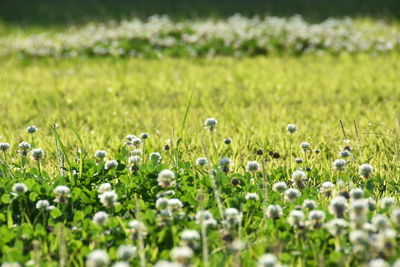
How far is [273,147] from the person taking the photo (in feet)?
12.4

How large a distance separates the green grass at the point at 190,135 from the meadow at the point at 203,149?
0.01 meters

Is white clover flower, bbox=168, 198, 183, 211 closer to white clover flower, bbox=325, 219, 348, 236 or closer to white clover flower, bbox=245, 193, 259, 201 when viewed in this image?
white clover flower, bbox=245, 193, 259, 201

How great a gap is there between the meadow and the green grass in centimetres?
1

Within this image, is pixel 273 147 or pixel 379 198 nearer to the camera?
pixel 379 198

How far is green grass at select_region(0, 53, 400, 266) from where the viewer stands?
2209 millimetres

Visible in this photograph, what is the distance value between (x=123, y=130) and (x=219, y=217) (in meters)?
2.14

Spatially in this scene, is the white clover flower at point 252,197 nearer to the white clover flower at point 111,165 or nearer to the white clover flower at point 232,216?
the white clover flower at point 232,216

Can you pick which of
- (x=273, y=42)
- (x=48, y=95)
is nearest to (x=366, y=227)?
(x=48, y=95)

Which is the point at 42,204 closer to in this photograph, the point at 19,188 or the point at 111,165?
the point at 19,188

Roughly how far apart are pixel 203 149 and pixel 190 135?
3.13ft

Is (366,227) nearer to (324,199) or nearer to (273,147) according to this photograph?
(324,199)

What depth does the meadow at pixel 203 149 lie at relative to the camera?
213 cm

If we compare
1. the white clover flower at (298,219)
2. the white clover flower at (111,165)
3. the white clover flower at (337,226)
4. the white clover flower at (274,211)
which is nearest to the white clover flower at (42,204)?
the white clover flower at (111,165)

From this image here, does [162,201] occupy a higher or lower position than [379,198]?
higher
